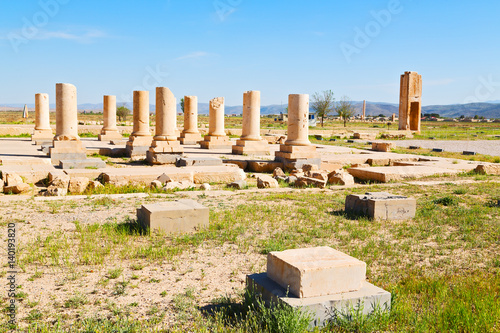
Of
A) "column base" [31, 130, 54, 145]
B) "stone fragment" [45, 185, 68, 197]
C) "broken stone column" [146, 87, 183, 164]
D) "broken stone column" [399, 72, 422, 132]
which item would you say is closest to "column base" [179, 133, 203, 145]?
"column base" [31, 130, 54, 145]

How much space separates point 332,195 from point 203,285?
20.3 feet

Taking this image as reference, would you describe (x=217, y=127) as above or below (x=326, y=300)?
above

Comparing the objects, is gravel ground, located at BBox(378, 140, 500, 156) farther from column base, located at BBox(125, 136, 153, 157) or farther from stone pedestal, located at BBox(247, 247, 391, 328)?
stone pedestal, located at BBox(247, 247, 391, 328)

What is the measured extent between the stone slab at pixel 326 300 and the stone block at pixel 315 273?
2.3 inches

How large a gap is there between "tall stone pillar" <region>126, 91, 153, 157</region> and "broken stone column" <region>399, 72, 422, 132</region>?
25.8 meters

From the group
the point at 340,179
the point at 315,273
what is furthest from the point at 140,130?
the point at 315,273

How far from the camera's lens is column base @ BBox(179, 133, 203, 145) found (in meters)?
24.2

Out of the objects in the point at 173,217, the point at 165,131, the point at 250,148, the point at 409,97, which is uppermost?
the point at 409,97

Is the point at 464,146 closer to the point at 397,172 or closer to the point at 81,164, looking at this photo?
the point at 397,172

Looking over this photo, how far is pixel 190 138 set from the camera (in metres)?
24.4

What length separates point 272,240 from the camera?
6254 mm

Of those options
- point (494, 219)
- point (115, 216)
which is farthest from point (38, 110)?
point (494, 219)

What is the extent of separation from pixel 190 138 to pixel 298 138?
10119mm

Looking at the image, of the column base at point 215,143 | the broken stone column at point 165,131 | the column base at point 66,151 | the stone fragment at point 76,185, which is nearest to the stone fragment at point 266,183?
the stone fragment at point 76,185
